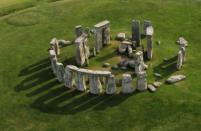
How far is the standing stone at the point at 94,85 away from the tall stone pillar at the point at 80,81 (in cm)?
71

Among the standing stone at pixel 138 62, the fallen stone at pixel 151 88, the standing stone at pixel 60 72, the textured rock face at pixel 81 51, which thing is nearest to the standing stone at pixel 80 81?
the standing stone at pixel 60 72

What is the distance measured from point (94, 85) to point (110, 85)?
1262 mm

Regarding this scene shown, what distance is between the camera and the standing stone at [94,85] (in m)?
30.5

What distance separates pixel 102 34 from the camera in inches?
1469

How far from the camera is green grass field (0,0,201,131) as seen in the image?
2861cm

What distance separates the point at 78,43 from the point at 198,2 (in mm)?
19076

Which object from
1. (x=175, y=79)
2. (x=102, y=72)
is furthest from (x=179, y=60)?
(x=102, y=72)

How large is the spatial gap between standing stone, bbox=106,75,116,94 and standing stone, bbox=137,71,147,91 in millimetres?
1911

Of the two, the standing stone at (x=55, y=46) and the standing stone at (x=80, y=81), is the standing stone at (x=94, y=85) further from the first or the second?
the standing stone at (x=55, y=46)

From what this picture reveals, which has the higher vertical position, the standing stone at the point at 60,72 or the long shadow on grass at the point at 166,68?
the standing stone at the point at 60,72

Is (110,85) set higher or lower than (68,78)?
lower

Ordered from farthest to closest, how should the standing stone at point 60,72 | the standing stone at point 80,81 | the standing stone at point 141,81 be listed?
the standing stone at point 60,72 < the standing stone at point 80,81 < the standing stone at point 141,81

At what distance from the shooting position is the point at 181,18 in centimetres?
4303

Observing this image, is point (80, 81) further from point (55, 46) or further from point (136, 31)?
point (136, 31)
